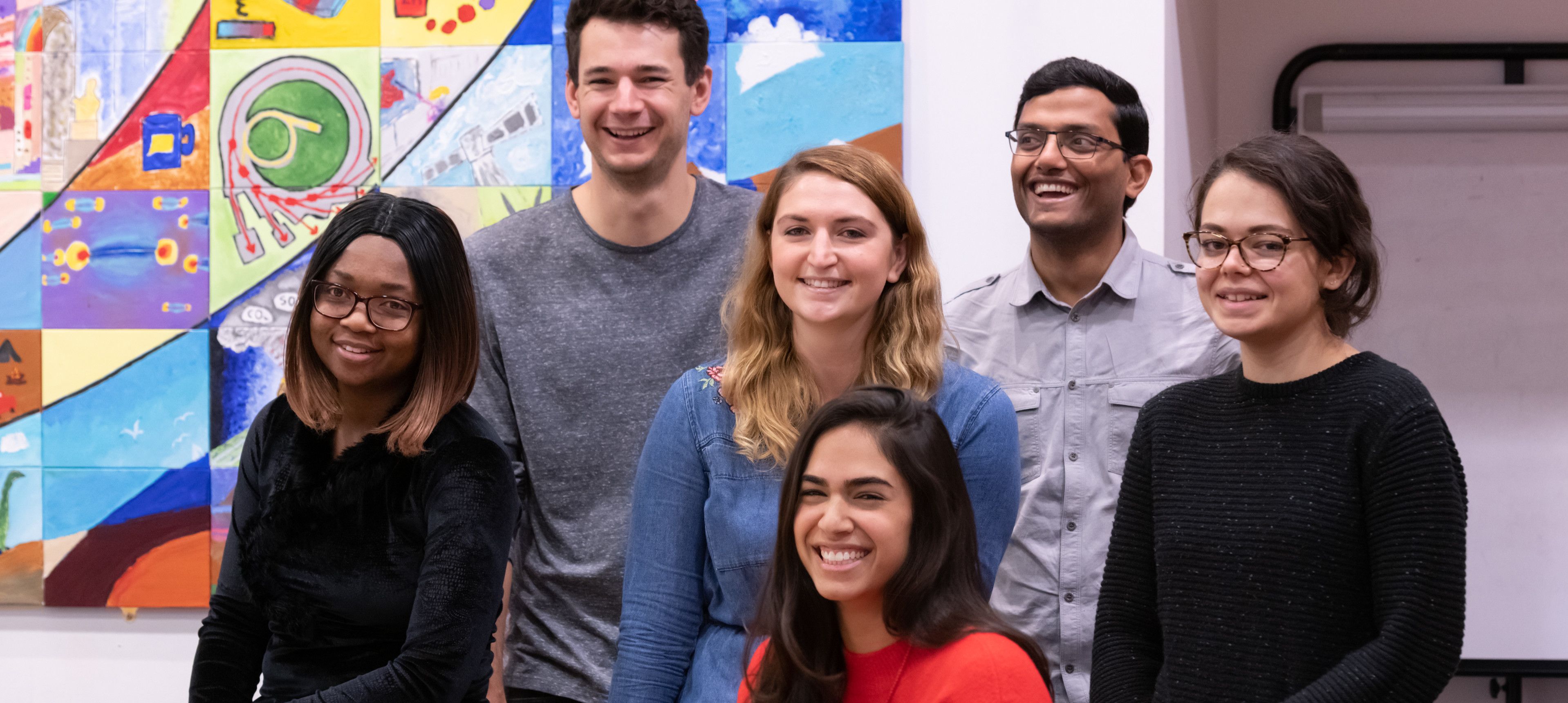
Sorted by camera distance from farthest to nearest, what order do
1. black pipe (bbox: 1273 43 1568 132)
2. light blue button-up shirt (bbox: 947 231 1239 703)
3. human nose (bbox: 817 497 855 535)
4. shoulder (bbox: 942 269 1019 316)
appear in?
1. black pipe (bbox: 1273 43 1568 132)
2. shoulder (bbox: 942 269 1019 316)
3. light blue button-up shirt (bbox: 947 231 1239 703)
4. human nose (bbox: 817 497 855 535)

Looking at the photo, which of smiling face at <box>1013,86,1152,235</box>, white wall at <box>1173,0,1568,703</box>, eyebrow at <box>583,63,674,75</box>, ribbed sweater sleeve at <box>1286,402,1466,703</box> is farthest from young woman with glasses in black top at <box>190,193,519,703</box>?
white wall at <box>1173,0,1568,703</box>

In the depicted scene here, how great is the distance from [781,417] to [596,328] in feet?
1.65

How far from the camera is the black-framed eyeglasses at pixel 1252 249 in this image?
4.50ft

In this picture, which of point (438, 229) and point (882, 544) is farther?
point (438, 229)

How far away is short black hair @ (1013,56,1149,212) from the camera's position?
1.88 m

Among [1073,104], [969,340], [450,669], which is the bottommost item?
[450,669]

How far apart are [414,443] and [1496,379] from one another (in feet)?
10.3

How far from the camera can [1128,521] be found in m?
1.48

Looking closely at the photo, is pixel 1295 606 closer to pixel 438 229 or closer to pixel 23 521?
pixel 438 229

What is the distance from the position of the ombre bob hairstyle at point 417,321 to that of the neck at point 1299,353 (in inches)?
38.3

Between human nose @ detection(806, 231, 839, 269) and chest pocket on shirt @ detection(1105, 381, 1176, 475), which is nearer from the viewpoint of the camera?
human nose @ detection(806, 231, 839, 269)

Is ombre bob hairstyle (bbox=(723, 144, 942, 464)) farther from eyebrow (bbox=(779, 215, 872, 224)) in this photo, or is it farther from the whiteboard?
the whiteboard

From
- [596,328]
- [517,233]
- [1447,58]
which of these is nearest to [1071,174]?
[596,328]

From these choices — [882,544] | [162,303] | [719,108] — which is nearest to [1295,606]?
[882,544]
